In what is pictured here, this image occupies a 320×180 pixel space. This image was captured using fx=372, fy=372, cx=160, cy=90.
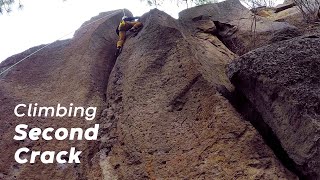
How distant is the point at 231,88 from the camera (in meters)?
5.00

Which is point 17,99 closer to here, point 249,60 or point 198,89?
point 198,89

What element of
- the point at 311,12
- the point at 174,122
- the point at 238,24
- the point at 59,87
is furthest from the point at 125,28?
the point at 311,12

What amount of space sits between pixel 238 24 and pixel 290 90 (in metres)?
3.74

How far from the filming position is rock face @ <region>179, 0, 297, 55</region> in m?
6.53

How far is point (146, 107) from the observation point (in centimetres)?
492

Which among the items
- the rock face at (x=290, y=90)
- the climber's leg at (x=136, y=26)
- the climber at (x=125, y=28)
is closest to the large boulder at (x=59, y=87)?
the climber at (x=125, y=28)

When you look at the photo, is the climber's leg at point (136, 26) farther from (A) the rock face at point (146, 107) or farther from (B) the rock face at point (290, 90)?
(B) the rock face at point (290, 90)

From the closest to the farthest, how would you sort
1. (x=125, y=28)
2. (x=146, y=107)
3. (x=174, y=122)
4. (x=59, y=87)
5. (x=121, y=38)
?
(x=174, y=122) → (x=146, y=107) → (x=59, y=87) → (x=121, y=38) → (x=125, y=28)

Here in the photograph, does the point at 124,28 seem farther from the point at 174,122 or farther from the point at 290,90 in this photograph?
the point at 290,90

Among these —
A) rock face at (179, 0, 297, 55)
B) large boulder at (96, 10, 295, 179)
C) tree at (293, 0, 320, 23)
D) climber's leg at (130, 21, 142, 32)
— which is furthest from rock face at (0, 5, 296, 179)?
tree at (293, 0, 320, 23)

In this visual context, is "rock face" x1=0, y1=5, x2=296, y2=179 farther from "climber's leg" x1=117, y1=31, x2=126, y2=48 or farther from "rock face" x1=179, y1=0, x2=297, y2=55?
"rock face" x1=179, y1=0, x2=297, y2=55

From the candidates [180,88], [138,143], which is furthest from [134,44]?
[138,143]

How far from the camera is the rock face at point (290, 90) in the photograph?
3574mm

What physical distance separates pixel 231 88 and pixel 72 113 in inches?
93.6
